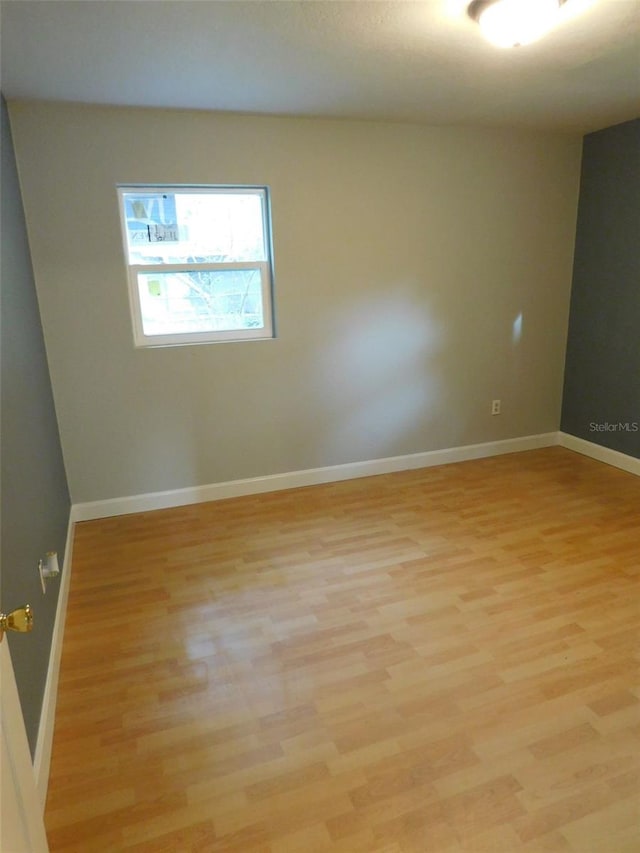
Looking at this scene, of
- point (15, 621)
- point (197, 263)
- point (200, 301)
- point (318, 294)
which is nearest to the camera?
point (15, 621)

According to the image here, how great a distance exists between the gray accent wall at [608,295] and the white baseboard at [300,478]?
0.59m

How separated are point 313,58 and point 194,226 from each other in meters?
1.31

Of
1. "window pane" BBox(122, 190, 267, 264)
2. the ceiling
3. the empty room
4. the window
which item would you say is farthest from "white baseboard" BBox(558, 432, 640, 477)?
"window pane" BBox(122, 190, 267, 264)

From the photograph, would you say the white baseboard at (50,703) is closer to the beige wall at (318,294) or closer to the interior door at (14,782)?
the interior door at (14,782)

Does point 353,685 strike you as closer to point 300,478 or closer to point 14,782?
point 14,782

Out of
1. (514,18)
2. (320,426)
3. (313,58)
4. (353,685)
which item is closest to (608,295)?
(320,426)

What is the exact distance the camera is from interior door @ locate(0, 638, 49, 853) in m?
0.98

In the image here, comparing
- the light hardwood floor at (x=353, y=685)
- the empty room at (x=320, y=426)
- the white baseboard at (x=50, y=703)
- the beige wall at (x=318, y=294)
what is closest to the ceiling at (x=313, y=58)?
the empty room at (x=320, y=426)

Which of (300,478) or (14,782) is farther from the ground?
(14,782)

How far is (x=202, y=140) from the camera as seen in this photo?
3.17m

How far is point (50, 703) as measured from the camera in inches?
73.0

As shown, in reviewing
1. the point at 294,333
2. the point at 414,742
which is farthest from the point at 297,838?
the point at 294,333

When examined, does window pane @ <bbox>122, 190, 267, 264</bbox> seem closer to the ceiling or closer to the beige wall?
the beige wall

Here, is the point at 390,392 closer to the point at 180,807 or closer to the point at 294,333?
the point at 294,333
